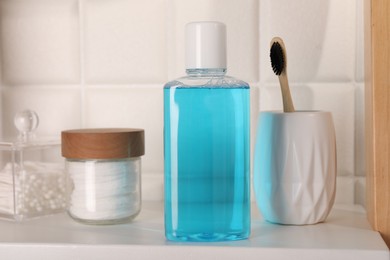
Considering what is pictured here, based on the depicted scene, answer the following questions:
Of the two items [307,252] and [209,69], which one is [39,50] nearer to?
[209,69]

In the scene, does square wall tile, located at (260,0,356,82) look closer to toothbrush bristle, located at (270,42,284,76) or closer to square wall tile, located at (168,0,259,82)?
square wall tile, located at (168,0,259,82)

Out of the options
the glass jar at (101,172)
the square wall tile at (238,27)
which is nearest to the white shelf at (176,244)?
the glass jar at (101,172)

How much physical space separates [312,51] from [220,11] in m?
0.13

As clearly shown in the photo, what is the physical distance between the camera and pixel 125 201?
678 mm

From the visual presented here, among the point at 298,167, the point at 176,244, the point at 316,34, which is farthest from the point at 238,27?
the point at 176,244

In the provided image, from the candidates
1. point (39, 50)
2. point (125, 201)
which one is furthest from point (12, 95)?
point (125, 201)

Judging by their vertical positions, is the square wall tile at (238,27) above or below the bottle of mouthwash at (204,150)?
above

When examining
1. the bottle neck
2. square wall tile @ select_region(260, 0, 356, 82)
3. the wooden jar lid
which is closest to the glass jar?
the wooden jar lid

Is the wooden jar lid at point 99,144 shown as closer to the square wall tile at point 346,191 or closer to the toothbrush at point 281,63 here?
the toothbrush at point 281,63

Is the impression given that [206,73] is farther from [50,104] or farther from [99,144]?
[50,104]

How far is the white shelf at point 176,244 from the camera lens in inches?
21.5

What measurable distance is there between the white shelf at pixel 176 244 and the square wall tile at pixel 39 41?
0.26 metres

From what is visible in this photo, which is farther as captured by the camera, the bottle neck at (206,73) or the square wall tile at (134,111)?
the square wall tile at (134,111)

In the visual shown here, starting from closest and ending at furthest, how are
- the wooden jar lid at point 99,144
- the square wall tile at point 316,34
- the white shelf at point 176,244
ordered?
the white shelf at point 176,244, the wooden jar lid at point 99,144, the square wall tile at point 316,34
